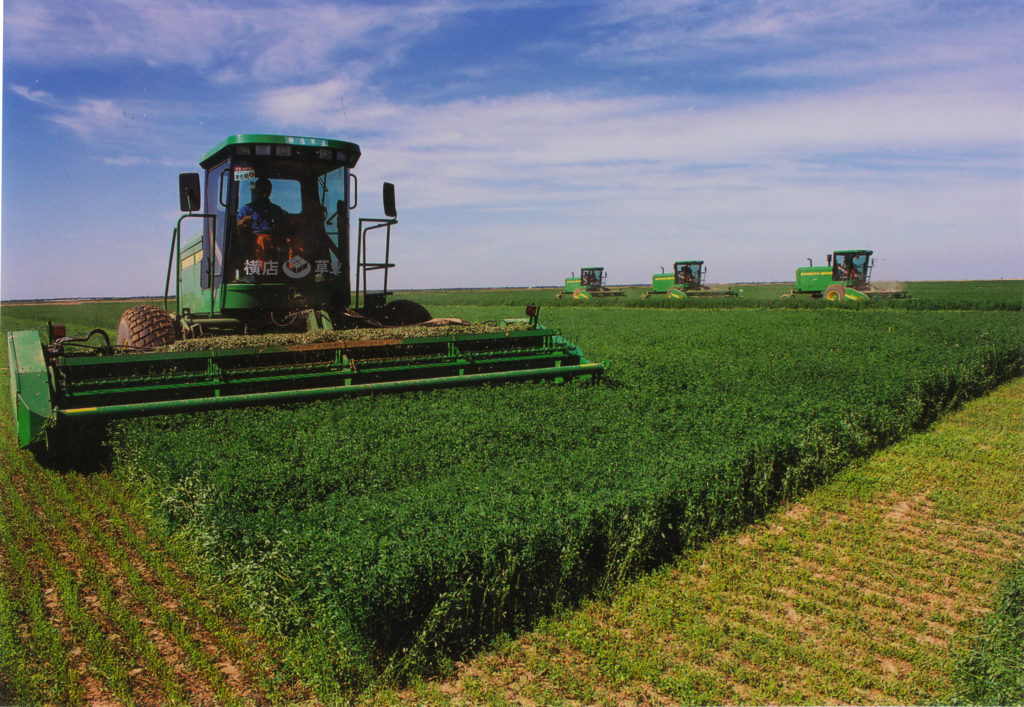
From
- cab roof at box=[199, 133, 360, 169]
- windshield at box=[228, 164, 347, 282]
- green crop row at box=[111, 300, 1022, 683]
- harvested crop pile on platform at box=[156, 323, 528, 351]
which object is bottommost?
green crop row at box=[111, 300, 1022, 683]

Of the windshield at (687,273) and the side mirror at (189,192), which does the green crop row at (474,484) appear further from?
the windshield at (687,273)

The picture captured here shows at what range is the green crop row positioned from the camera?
139 inches

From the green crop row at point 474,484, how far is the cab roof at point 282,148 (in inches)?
117

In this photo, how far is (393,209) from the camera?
8469 millimetres

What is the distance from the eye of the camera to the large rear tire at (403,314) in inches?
366

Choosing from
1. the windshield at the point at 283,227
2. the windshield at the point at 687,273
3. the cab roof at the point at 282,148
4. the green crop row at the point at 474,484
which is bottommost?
the green crop row at the point at 474,484

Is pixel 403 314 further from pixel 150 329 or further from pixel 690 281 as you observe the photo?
pixel 690 281

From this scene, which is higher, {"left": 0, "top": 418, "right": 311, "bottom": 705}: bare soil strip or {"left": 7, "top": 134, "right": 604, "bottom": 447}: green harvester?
{"left": 7, "top": 134, "right": 604, "bottom": 447}: green harvester

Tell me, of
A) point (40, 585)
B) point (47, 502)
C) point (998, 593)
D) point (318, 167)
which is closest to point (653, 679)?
point (998, 593)

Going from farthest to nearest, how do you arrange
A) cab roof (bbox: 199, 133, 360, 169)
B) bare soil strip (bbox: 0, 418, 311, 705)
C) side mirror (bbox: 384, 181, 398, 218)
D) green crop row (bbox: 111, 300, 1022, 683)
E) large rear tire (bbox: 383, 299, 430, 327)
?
large rear tire (bbox: 383, 299, 430, 327), side mirror (bbox: 384, 181, 398, 218), cab roof (bbox: 199, 133, 360, 169), green crop row (bbox: 111, 300, 1022, 683), bare soil strip (bbox: 0, 418, 311, 705)

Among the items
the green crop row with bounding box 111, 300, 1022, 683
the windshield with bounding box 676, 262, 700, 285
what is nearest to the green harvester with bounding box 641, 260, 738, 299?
the windshield with bounding box 676, 262, 700, 285

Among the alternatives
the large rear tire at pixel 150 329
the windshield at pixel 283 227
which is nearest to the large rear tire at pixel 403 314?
the windshield at pixel 283 227

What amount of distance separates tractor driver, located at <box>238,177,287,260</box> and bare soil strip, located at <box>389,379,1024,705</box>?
573cm

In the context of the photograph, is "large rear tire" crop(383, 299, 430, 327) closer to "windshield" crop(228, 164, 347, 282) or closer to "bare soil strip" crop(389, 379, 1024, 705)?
"windshield" crop(228, 164, 347, 282)
